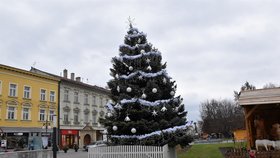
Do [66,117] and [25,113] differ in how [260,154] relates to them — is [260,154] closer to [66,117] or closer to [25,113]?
[25,113]

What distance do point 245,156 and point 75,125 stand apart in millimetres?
40353

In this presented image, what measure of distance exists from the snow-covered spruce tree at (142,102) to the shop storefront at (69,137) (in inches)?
1303

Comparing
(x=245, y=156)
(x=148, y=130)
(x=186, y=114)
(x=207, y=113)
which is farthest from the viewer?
(x=207, y=113)

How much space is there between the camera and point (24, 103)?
4131 centimetres

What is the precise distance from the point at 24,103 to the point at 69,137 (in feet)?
35.0

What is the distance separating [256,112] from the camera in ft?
52.7

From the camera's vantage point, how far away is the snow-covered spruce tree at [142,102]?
15.1 meters

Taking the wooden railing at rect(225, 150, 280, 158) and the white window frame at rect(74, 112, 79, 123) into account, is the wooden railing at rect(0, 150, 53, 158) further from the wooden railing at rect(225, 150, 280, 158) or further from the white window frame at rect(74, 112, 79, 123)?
the white window frame at rect(74, 112, 79, 123)

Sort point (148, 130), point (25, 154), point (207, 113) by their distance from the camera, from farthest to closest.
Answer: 1. point (207, 113)
2. point (25, 154)
3. point (148, 130)

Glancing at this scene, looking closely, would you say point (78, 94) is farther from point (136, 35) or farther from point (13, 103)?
point (136, 35)

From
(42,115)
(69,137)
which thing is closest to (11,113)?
(42,115)

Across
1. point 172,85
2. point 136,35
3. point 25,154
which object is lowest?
point 25,154

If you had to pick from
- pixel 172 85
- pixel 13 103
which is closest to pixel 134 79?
pixel 172 85

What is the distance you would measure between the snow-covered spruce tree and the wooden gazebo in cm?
302
